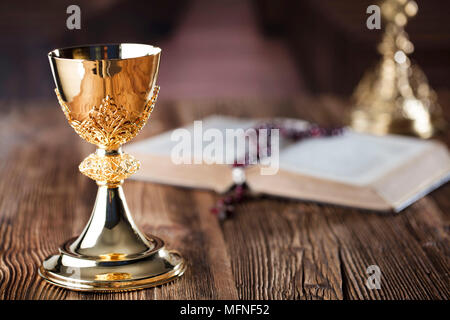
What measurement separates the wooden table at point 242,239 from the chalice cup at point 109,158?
2 centimetres

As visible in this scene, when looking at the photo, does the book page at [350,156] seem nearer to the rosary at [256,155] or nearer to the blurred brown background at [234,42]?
the rosary at [256,155]

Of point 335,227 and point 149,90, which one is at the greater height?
point 149,90

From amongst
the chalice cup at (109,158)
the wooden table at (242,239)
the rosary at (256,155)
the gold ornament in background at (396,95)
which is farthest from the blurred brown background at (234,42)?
the chalice cup at (109,158)

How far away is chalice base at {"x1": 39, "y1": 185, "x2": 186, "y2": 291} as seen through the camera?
76cm

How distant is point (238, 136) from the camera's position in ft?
4.24

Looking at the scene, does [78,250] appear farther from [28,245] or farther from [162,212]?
[162,212]

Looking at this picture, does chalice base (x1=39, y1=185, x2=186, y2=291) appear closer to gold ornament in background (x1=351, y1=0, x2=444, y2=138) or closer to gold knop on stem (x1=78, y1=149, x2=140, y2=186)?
gold knop on stem (x1=78, y1=149, x2=140, y2=186)

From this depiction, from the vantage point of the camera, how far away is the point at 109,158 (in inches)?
30.9

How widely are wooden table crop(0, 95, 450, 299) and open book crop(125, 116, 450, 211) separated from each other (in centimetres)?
2

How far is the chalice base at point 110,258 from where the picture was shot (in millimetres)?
763

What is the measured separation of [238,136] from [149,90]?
55 centimetres

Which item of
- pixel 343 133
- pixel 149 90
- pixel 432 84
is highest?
pixel 149 90

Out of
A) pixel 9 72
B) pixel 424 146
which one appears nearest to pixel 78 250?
pixel 424 146

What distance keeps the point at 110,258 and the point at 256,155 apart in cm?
41
